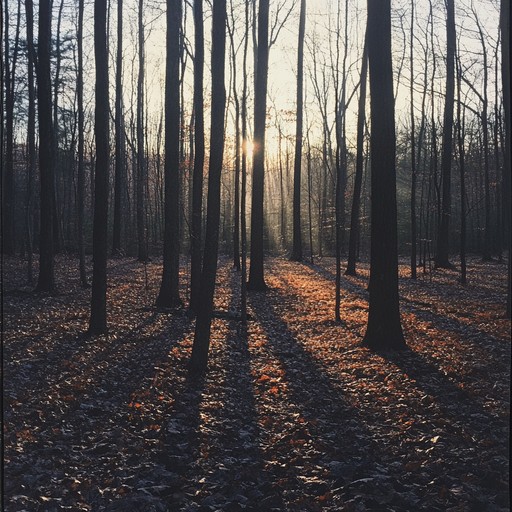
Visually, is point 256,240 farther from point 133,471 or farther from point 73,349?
point 133,471

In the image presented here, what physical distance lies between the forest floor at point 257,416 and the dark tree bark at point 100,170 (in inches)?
30.2

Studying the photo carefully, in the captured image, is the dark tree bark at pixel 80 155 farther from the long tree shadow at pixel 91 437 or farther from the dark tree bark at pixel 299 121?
the dark tree bark at pixel 299 121

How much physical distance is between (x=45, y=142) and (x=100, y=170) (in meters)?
4.84

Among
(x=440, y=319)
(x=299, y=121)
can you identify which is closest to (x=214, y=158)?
(x=440, y=319)

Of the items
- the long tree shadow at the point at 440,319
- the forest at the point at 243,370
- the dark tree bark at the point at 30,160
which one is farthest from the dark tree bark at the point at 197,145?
the dark tree bark at the point at 30,160

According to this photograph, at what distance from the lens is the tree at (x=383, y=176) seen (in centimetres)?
783

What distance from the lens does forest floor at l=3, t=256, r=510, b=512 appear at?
4105 mm

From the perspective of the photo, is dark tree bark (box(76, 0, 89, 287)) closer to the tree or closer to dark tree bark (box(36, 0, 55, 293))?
dark tree bark (box(36, 0, 55, 293))

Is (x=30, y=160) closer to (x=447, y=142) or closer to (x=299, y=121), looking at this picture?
(x=299, y=121)

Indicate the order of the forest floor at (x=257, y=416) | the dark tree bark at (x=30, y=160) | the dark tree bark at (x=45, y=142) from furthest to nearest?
→ the dark tree bark at (x=30, y=160) → the dark tree bark at (x=45, y=142) → the forest floor at (x=257, y=416)

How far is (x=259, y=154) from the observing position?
15.6 metres

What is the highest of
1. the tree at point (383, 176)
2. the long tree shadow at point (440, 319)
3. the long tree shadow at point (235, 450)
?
the tree at point (383, 176)

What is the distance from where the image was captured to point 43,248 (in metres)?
13.1

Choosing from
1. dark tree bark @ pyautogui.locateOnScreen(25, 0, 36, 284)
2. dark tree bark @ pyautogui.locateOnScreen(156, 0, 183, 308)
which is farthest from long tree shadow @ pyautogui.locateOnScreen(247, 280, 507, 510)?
dark tree bark @ pyautogui.locateOnScreen(25, 0, 36, 284)
